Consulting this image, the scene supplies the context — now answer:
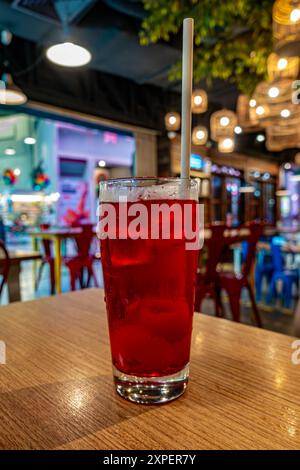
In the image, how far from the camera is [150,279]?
1.57 feet

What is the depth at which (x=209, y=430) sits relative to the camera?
397mm

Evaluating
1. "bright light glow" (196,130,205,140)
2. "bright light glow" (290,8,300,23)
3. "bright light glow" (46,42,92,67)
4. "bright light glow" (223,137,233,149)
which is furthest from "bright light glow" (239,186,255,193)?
"bright light glow" (290,8,300,23)

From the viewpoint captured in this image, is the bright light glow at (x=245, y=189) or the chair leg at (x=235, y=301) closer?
the chair leg at (x=235, y=301)

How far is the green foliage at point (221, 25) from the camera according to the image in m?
3.12

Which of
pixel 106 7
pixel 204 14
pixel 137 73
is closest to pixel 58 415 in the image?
pixel 204 14

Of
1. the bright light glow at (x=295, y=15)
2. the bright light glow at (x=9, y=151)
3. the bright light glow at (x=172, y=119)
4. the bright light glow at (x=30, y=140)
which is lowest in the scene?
the bright light glow at (x=295, y=15)

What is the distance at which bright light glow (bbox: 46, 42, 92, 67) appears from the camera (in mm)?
3242

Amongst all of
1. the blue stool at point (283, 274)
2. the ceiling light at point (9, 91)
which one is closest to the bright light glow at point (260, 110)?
the blue stool at point (283, 274)

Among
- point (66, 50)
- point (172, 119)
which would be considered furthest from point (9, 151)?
point (66, 50)

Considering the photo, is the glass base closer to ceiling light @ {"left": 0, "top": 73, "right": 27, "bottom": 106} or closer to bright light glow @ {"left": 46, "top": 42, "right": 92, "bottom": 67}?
bright light glow @ {"left": 46, "top": 42, "right": 92, "bottom": 67}

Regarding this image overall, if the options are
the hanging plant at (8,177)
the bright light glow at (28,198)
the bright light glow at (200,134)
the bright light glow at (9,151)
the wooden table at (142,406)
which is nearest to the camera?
the wooden table at (142,406)

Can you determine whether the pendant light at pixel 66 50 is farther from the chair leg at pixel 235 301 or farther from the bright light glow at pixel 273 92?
the chair leg at pixel 235 301

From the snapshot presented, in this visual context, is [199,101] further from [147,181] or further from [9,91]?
[147,181]

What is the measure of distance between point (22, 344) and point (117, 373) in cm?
28
